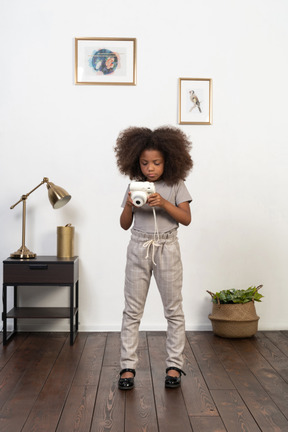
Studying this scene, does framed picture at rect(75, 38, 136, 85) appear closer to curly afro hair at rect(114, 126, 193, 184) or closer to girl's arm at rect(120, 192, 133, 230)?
curly afro hair at rect(114, 126, 193, 184)

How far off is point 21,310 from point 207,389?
1.51 metres

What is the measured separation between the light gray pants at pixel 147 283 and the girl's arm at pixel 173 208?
96 millimetres

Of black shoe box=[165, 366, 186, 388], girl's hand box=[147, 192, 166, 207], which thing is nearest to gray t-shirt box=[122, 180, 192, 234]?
girl's hand box=[147, 192, 166, 207]

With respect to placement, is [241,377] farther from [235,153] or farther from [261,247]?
[235,153]

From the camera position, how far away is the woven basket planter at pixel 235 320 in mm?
3217

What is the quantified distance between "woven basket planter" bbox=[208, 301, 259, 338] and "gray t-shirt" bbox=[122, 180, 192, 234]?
110 cm

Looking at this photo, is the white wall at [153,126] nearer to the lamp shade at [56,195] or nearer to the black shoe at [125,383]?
the lamp shade at [56,195]

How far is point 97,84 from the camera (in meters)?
3.46

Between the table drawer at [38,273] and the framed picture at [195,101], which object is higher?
the framed picture at [195,101]

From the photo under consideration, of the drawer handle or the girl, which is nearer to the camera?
the girl

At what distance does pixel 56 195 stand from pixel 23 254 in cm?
43

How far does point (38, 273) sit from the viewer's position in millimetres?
3143

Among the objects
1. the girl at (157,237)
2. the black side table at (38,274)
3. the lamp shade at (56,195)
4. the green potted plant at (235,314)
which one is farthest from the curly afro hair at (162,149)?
→ the green potted plant at (235,314)

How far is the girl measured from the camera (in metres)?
2.32
